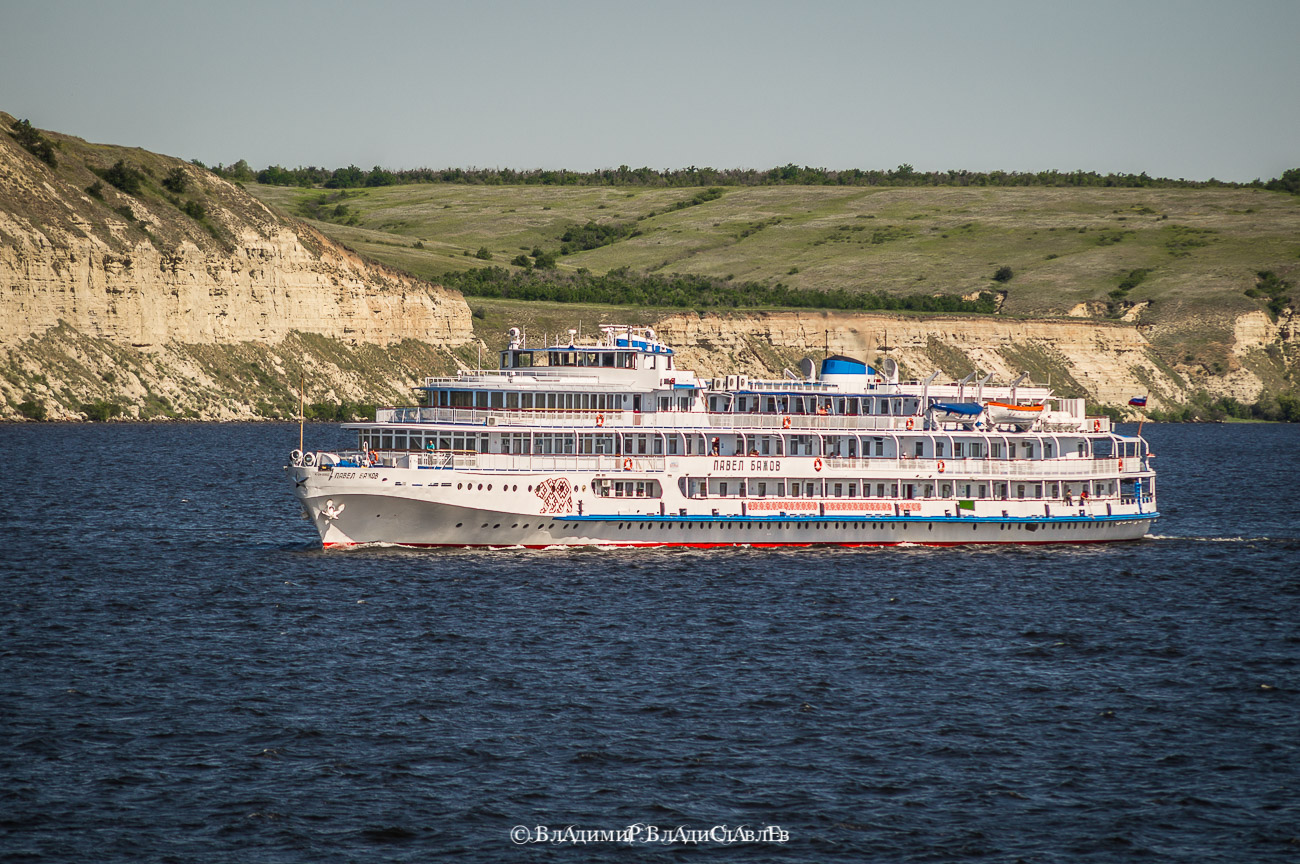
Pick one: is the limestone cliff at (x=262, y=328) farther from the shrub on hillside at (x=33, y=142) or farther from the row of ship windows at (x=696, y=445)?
the row of ship windows at (x=696, y=445)

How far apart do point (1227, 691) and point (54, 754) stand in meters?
28.0

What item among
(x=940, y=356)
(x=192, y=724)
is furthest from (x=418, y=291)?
(x=192, y=724)

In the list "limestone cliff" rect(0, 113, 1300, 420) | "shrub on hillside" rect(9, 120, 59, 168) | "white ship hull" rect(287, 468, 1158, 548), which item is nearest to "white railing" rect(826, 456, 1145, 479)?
"white ship hull" rect(287, 468, 1158, 548)

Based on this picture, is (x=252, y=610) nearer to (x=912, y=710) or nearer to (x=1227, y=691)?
(x=912, y=710)

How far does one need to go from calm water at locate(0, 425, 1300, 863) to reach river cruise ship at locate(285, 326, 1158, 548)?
1.52 m

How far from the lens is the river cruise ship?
5378 cm

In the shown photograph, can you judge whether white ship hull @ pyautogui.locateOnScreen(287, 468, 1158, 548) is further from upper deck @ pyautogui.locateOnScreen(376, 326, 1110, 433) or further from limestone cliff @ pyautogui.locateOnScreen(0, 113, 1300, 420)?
limestone cliff @ pyautogui.locateOnScreen(0, 113, 1300, 420)

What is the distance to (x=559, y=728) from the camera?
31547 mm

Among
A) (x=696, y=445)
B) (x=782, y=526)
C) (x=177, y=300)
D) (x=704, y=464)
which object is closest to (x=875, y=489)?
(x=782, y=526)

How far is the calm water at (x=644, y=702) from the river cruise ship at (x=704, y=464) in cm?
152

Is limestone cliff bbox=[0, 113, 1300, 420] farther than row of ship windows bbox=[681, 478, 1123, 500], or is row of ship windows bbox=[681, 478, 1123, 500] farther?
limestone cliff bbox=[0, 113, 1300, 420]

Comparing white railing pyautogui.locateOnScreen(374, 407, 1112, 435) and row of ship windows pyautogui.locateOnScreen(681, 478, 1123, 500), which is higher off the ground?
white railing pyautogui.locateOnScreen(374, 407, 1112, 435)

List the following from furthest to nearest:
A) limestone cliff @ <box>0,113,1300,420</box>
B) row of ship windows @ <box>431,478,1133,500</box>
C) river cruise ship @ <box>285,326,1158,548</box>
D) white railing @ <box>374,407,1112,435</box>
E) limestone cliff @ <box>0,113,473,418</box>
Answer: limestone cliff @ <box>0,113,1300,420</box> → limestone cliff @ <box>0,113,473,418</box> → white railing @ <box>374,407,1112,435</box> → row of ship windows @ <box>431,478,1133,500</box> → river cruise ship @ <box>285,326,1158,548</box>

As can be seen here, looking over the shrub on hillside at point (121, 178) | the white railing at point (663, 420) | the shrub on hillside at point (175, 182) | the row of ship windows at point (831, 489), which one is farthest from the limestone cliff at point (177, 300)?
the row of ship windows at point (831, 489)
